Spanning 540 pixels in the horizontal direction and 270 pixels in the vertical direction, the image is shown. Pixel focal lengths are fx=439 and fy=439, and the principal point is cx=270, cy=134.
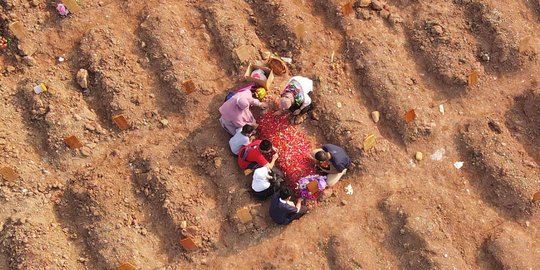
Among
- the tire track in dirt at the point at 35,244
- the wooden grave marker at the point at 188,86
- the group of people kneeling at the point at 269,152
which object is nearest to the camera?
the tire track in dirt at the point at 35,244

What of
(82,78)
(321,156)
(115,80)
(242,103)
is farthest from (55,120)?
(321,156)

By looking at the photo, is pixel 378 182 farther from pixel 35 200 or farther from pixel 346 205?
pixel 35 200

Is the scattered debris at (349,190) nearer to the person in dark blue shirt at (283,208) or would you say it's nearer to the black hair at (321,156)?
the black hair at (321,156)

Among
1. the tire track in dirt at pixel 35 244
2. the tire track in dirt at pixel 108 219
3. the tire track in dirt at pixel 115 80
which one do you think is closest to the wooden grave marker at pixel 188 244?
the tire track in dirt at pixel 108 219

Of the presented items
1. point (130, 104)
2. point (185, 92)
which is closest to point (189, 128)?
point (185, 92)

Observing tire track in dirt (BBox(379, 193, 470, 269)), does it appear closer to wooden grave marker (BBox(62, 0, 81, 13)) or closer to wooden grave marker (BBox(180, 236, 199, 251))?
wooden grave marker (BBox(180, 236, 199, 251))

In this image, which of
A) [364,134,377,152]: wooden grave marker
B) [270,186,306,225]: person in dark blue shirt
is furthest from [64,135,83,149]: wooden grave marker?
[364,134,377,152]: wooden grave marker
